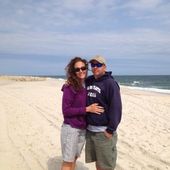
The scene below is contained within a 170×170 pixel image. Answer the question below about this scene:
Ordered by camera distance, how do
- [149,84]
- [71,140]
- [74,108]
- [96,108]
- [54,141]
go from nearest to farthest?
1. [96,108]
2. [74,108]
3. [71,140]
4. [54,141]
5. [149,84]

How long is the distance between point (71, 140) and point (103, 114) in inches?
22.8

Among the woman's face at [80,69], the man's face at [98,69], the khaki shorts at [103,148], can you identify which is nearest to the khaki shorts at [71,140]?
the khaki shorts at [103,148]

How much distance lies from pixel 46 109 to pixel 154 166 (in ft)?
22.0

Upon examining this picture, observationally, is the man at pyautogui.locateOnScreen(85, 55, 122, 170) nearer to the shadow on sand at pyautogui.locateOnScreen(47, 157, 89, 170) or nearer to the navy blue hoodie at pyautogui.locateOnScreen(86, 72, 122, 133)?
the navy blue hoodie at pyautogui.locateOnScreen(86, 72, 122, 133)

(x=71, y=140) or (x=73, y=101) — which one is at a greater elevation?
(x=73, y=101)

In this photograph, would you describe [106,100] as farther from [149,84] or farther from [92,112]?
[149,84]

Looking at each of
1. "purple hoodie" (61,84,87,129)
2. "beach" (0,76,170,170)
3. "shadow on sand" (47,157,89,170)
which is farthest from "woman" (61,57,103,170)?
"beach" (0,76,170,170)

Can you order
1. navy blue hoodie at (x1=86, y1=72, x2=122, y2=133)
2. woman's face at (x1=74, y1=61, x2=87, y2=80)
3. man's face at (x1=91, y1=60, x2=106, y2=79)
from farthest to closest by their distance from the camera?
woman's face at (x1=74, y1=61, x2=87, y2=80)
man's face at (x1=91, y1=60, x2=106, y2=79)
navy blue hoodie at (x1=86, y1=72, x2=122, y2=133)

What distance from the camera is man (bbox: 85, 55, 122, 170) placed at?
3.75 m

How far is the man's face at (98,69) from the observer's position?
386 centimetres

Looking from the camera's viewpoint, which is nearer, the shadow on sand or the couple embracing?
the couple embracing

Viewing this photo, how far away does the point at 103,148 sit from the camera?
3.94 m

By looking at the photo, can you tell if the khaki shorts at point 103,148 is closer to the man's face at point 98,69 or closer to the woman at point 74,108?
the woman at point 74,108

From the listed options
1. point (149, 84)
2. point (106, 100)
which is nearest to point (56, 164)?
point (106, 100)
